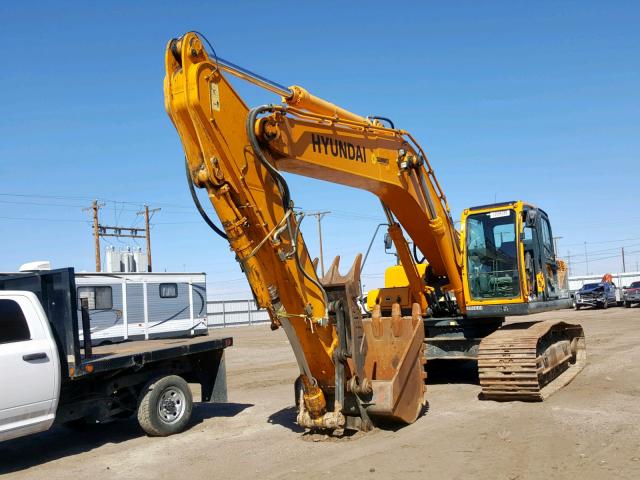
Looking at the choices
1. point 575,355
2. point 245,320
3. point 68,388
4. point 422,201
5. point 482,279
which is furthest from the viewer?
point 245,320

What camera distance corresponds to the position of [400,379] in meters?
8.33

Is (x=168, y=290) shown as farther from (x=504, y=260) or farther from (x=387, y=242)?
(x=504, y=260)

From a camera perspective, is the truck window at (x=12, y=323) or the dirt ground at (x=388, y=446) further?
the truck window at (x=12, y=323)

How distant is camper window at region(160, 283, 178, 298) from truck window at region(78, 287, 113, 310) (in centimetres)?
193

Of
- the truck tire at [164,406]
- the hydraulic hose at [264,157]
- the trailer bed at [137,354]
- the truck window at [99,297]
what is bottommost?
the truck tire at [164,406]

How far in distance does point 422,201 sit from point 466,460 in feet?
16.5

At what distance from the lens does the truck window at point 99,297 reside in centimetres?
1959

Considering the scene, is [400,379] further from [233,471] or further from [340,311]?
[233,471]

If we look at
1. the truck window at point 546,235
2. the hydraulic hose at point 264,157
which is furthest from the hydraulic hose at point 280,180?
the truck window at point 546,235

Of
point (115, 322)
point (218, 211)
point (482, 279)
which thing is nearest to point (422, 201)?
point (482, 279)

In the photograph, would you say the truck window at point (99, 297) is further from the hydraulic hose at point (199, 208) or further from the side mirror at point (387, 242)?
the hydraulic hose at point (199, 208)

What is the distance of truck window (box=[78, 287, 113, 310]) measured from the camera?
19.6m

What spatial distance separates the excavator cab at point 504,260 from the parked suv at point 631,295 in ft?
107

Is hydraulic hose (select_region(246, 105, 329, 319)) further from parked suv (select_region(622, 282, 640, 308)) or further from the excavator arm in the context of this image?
parked suv (select_region(622, 282, 640, 308))
